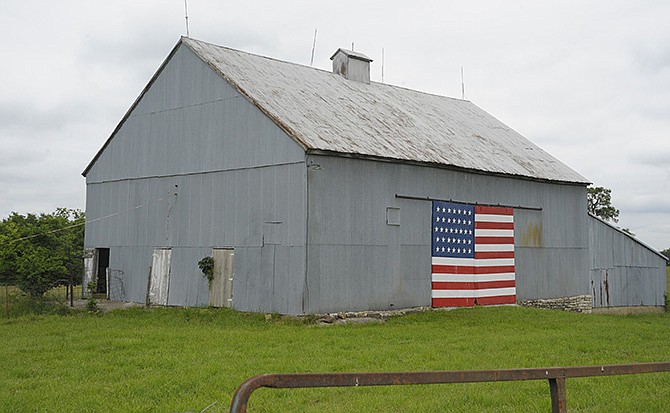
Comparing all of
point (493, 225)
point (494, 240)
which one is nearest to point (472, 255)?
point (494, 240)

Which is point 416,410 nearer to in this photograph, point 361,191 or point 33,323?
point 361,191

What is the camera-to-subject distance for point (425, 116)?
27891mm

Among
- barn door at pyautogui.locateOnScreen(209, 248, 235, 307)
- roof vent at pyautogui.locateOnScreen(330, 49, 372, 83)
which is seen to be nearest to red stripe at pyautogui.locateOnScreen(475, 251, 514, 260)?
barn door at pyautogui.locateOnScreen(209, 248, 235, 307)

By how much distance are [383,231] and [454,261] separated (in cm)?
337

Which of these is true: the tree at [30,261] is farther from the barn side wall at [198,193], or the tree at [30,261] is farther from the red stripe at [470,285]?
the red stripe at [470,285]

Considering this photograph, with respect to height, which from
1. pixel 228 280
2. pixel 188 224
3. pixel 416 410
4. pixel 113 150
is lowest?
pixel 416 410

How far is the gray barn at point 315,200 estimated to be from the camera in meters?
19.9

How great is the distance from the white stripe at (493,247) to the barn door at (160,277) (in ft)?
33.4

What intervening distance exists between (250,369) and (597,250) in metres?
21.9

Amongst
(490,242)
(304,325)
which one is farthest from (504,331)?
(490,242)

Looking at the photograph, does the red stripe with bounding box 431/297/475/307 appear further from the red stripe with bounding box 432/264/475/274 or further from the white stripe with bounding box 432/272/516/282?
the red stripe with bounding box 432/264/475/274

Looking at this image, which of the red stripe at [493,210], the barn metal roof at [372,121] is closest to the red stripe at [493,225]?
the red stripe at [493,210]

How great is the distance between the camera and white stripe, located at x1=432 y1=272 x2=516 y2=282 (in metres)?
22.7

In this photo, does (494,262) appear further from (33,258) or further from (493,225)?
(33,258)
